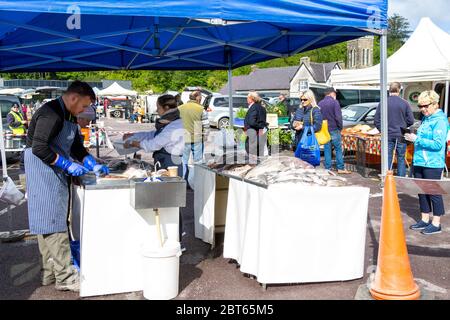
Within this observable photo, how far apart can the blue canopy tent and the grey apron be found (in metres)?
1.19

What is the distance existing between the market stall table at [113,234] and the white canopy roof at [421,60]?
8663mm

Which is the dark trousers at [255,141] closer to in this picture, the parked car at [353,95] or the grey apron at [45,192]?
the grey apron at [45,192]

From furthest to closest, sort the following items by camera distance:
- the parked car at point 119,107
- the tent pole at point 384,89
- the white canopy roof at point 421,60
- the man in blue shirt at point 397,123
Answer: the parked car at point 119,107 → the white canopy roof at point 421,60 → the man in blue shirt at point 397,123 → the tent pole at point 384,89

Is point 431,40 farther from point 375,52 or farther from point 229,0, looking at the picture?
point 375,52

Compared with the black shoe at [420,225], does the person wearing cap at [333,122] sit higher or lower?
higher

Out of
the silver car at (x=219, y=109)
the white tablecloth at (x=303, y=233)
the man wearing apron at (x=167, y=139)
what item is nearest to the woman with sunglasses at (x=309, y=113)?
the man wearing apron at (x=167, y=139)

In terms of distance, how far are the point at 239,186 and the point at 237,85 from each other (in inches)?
3124

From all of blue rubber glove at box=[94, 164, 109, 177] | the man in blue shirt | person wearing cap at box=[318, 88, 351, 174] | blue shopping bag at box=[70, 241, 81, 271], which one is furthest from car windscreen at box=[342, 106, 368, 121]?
blue shopping bag at box=[70, 241, 81, 271]

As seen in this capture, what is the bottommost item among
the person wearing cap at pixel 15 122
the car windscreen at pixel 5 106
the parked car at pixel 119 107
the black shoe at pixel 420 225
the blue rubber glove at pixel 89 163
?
the black shoe at pixel 420 225

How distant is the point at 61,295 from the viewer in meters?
4.21

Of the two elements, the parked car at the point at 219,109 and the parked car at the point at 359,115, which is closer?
the parked car at the point at 359,115

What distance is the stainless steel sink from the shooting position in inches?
151

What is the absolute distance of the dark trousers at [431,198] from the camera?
5.70 m

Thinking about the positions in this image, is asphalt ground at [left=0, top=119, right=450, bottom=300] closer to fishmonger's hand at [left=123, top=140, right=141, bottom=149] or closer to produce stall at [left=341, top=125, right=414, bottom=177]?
fishmonger's hand at [left=123, top=140, right=141, bottom=149]
